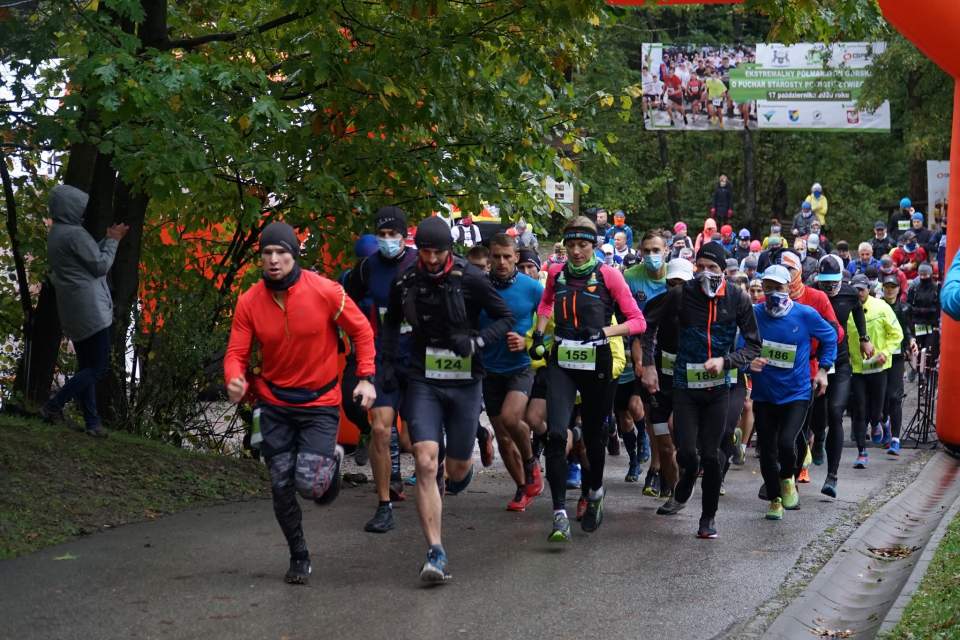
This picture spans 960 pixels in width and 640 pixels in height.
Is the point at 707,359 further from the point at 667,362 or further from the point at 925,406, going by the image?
the point at 925,406

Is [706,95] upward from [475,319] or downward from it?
upward

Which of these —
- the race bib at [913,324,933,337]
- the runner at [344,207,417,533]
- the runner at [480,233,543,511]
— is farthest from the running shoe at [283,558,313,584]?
the race bib at [913,324,933,337]

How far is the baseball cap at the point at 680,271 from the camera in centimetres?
1112

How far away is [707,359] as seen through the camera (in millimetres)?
10344

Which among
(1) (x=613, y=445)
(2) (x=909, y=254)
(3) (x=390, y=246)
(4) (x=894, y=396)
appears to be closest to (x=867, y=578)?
(3) (x=390, y=246)

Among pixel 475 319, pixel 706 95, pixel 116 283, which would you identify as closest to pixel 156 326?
pixel 116 283

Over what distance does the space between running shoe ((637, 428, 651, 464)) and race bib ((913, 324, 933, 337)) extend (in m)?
7.37

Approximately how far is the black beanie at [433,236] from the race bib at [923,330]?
13.1 meters

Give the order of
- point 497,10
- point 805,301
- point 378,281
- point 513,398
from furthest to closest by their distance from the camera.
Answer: point 805,301 < point 497,10 < point 513,398 < point 378,281

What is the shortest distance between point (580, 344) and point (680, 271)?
5.63 feet

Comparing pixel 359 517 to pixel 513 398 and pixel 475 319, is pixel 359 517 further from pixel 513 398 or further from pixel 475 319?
pixel 475 319

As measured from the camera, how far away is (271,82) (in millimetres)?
11945

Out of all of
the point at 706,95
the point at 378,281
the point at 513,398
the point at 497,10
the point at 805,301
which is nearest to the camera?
the point at 378,281

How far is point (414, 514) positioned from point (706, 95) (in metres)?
27.6
